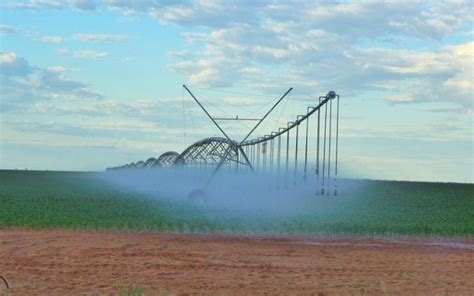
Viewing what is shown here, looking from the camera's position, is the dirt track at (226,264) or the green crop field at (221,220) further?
the green crop field at (221,220)

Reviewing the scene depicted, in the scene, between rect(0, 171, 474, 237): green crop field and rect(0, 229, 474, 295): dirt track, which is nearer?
rect(0, 229, 474, 295): dirt track

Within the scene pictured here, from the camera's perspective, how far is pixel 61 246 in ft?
80.3

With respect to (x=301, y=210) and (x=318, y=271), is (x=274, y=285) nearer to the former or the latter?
(x=318, y=271)

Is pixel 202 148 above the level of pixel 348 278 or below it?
above

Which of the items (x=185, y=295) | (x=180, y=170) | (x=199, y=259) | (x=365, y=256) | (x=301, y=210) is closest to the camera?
(x=185, y=295)

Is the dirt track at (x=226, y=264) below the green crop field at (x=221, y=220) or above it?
below

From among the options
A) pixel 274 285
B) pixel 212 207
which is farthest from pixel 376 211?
pixel 274 285

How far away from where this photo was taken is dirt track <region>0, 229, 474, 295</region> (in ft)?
59.8

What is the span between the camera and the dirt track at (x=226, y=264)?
18219 mm

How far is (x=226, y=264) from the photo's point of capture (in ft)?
70.7

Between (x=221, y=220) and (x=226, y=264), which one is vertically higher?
(x=221, y=220)

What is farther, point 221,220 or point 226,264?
point 221,220

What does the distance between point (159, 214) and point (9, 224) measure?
7232 mm

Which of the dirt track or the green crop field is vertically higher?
the green crop field
